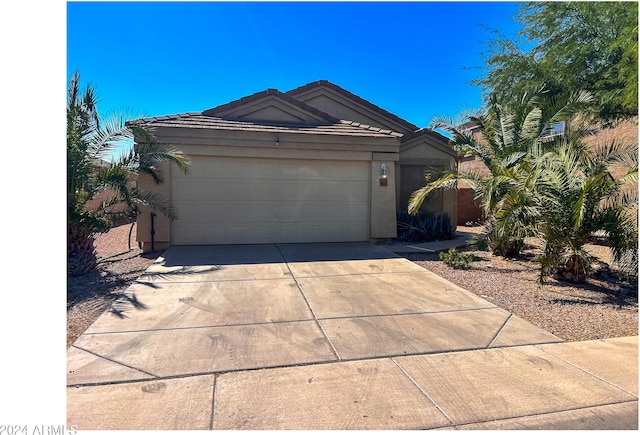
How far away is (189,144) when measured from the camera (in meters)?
10.3

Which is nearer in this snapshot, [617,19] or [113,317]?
[113,317]

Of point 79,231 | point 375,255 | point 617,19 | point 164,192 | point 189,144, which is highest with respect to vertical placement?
point 617,19

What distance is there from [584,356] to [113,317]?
569 centimetres

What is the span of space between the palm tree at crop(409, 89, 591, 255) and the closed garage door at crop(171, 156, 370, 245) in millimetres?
2287

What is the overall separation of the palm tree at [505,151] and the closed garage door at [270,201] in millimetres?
2287

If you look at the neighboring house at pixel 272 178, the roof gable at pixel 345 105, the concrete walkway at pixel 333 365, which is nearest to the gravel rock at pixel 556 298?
the concrete walkway at pixel 333 365

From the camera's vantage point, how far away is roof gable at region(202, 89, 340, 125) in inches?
448

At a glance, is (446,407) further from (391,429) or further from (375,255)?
(375,255)

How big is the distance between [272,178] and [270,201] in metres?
Result: 0.65

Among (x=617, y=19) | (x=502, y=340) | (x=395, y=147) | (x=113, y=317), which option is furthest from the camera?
(x=395, y=147)

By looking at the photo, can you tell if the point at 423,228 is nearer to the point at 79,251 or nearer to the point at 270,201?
the point at 270,201

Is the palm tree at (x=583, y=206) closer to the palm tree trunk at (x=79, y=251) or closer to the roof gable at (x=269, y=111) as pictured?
the roof gable at (x=269, y=111)

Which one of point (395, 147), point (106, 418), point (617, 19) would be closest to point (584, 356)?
point (106, 418)

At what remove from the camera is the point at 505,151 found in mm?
9094
